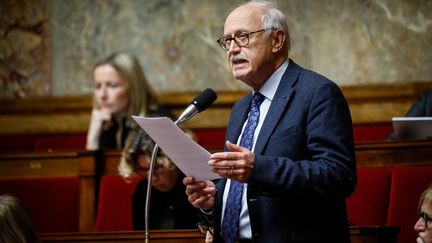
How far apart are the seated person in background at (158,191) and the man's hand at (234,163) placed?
4.58ft

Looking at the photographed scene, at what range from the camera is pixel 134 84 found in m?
4.79

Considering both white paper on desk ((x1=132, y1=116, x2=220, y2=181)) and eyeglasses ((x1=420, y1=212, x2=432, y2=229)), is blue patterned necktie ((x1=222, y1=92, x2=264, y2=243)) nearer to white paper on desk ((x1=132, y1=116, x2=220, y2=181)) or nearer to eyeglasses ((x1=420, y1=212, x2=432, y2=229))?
white paper on desk ((x1=132, y1=116, x2=220, y2=181))

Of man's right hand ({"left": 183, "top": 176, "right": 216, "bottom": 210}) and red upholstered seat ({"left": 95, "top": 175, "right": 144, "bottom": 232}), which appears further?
red upholstered seat ({"left": 95, "top": 175, "right": 144, "bottom": 232})

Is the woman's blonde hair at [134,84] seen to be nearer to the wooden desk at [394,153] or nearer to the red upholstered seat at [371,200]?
the wooden desk at [394,153]

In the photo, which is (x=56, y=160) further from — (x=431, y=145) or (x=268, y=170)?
(x=268, y=170)

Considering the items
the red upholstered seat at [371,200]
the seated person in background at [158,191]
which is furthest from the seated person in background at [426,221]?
the seated person in background at [158,191]

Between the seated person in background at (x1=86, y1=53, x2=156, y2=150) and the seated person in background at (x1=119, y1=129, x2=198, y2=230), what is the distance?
94 cm

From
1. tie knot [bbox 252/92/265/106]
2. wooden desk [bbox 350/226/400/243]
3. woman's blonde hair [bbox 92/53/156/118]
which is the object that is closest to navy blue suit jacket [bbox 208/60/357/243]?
tie knot [bbox 252/92/265/106]

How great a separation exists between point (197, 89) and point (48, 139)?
42.6 inches

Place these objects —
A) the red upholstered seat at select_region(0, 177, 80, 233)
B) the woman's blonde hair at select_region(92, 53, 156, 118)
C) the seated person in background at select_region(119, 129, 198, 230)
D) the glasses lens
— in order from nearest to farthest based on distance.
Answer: the glasses lens < the seated person in background at select_region(119, 129, 198, 230) < the red upholstered seat at select_region(0, 177, 80, 233) < the woman's blonde hair at select_region(92, 53, 156, 118)

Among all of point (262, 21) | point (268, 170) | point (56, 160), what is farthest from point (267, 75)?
point (56, 160)

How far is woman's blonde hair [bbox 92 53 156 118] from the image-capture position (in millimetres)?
4754

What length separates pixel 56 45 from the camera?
18.5ft

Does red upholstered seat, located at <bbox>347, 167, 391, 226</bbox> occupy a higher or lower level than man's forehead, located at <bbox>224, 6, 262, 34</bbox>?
lower
